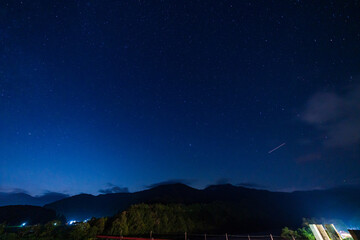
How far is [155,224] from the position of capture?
3525 cm

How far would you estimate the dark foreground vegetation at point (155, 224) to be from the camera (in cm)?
1027

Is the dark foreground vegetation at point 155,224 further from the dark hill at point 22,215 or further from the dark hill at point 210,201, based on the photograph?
the dark hill at point 210,201

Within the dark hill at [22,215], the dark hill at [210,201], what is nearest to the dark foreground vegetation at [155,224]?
the dark hill at [22,215]

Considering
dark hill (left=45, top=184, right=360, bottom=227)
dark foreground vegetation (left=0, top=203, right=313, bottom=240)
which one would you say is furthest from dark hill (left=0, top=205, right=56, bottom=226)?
dark hill (left=45, top=184, right=360, bottom=227)

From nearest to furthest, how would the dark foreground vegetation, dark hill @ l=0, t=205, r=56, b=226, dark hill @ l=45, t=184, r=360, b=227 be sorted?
the dark foreground vegetation < dark hill @ l=0, t=205, r=56, b=226 < dark hill @ l=45, t=184, r=360, b=227

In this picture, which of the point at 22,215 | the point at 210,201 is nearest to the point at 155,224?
the point at 22,215

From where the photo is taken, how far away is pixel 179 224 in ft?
128

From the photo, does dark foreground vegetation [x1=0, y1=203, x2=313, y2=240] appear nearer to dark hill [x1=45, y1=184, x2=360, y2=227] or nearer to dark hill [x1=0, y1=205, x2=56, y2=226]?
dark hill [x1=0, y1=205, x2=56, y2=226]

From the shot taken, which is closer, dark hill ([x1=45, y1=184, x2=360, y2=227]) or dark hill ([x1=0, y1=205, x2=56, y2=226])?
dark hill ([x1=0, y1=205, x2=56, y2=226])

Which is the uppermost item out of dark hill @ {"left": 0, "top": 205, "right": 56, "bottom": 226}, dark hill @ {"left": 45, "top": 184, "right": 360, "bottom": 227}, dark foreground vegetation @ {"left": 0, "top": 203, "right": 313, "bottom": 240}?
dark hill @ {"left": 45, "top": 184, "right": 360, "bottom": 227}

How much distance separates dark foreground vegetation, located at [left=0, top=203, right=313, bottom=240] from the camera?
1027 centimetres

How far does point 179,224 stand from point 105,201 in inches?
6737

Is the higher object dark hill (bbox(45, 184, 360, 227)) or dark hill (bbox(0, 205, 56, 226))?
dark hill (bbox(45, 184, 360, 227))

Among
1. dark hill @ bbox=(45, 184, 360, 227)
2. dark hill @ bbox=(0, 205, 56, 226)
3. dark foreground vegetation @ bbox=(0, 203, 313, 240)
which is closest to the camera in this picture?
dark foreground vegetation @ bbox=(0, 203, 313, 240)
